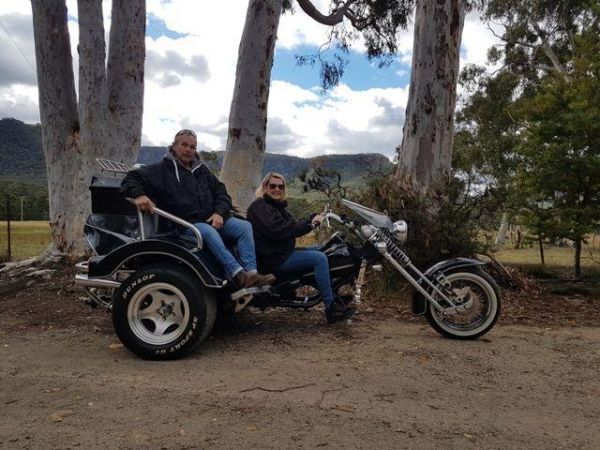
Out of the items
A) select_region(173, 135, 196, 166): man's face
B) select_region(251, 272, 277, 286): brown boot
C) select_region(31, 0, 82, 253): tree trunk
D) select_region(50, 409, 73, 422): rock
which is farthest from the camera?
select_region(31, 0, 82, 253): tree trunk

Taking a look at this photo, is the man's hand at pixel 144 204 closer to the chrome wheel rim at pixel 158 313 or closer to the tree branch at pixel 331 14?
the chrome wheel rim at pixel 158 313

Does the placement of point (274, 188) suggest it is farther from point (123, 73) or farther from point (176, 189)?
point (123, 73)

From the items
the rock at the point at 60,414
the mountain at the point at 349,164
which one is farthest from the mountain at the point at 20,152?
the rock at the point at 60,414

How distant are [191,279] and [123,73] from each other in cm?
558

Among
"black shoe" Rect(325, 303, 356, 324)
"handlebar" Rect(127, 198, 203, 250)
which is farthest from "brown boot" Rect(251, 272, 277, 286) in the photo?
"black shoe" Rect(325, 303, 356, 324)

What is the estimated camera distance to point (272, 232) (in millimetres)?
4992

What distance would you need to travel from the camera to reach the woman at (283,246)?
5.00 m

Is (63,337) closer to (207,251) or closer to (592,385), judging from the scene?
(207,251)

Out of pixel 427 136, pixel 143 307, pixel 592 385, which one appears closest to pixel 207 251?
pixel 143 307

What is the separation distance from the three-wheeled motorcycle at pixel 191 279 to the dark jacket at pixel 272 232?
7.9 inches

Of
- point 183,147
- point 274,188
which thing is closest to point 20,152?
point 183,147

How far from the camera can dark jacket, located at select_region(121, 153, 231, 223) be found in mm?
4824

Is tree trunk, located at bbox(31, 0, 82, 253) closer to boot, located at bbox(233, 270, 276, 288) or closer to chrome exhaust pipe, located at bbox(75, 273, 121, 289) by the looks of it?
chrome exhaust pipe, located at bbox(75, 273, 121, 289)

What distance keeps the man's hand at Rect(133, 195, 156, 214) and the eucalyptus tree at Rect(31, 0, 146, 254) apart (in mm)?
4654
